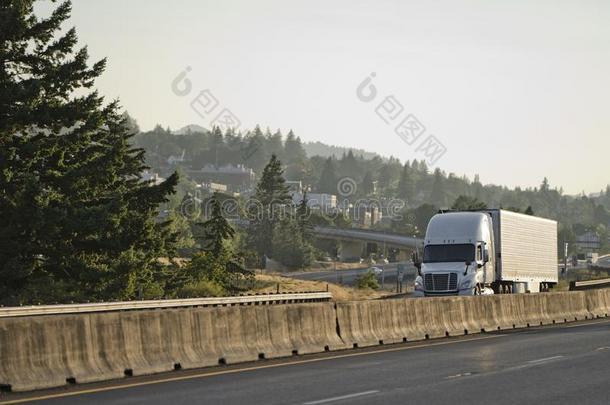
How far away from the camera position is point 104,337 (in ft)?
56.0

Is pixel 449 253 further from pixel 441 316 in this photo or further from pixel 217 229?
pixel 217 229

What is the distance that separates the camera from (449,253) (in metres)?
45.5

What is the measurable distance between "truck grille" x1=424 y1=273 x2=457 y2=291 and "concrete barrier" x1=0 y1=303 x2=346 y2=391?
74.8 feet

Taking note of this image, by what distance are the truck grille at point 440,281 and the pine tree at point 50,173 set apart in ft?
47.1

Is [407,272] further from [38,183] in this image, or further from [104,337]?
[104,337]

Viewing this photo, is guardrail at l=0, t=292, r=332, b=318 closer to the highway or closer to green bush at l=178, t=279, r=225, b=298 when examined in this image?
green bush at l=178, t=279, r=225, b=298

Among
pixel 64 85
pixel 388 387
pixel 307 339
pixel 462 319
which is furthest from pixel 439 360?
pixel 64 85

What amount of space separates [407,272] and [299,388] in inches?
6874

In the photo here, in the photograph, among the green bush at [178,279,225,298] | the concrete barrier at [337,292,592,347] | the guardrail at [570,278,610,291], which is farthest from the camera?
the green bush at [178,279,225,298]

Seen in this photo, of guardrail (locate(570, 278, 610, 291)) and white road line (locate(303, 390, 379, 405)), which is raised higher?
guardrail (locate(570, 278, 610, 291))

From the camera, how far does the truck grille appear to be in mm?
45500

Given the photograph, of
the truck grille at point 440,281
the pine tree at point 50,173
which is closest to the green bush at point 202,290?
the pine tree at point 50,173

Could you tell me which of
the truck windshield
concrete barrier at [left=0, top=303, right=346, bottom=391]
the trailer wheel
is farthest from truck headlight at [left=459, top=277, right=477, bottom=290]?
concrete barrier at [left=0, top=303, right=346, bottom=391]

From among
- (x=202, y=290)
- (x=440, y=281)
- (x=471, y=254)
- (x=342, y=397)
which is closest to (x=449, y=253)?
(x=471, y=254)
